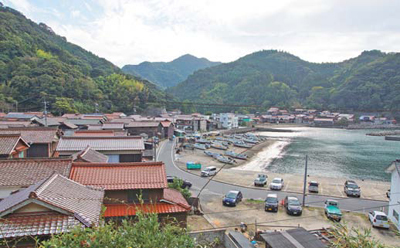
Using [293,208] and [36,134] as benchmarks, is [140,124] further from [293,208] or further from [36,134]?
[293,208]

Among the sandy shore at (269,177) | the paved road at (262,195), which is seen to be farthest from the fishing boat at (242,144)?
the paved road at (262,195)

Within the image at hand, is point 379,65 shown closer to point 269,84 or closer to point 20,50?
point 269,84

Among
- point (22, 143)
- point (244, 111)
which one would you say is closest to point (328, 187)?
point (22, 143)

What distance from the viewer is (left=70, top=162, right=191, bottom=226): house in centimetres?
1098

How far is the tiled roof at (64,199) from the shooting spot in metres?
6.58

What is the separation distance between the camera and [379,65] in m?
123

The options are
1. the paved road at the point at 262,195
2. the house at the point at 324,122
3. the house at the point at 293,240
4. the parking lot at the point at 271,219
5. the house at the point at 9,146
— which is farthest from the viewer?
the house at the point at 324,122

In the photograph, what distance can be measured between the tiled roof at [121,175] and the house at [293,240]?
4689 millimetres

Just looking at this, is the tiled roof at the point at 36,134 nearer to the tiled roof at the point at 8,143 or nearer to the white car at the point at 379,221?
the tiled roof at the point at 8,143

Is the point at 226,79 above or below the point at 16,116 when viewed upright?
above

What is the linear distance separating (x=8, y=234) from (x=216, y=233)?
7411 mm

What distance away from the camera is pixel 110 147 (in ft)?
67.1

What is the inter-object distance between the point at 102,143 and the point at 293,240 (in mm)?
15965

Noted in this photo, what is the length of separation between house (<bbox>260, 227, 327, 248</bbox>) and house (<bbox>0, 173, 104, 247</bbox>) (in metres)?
6.12
